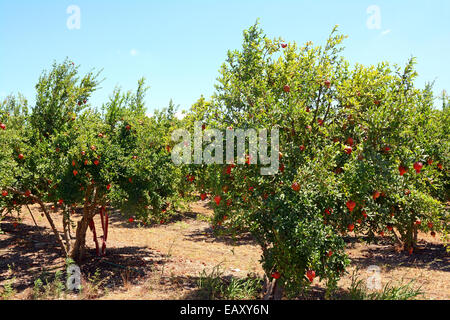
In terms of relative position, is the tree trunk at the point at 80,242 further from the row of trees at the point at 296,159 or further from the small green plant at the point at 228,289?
the small green plant at the point at 228,289

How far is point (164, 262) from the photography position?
11.5m

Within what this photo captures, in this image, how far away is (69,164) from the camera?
8.27 metres

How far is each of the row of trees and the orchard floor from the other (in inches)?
82.5

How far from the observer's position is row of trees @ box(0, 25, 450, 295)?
545 centimetres

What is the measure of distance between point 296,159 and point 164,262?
291 inches

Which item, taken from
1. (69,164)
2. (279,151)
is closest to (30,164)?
(69,164)

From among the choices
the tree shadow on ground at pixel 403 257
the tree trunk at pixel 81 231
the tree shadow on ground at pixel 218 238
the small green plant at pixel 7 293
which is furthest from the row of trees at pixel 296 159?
the tree shadow on ground at pixel 218 238

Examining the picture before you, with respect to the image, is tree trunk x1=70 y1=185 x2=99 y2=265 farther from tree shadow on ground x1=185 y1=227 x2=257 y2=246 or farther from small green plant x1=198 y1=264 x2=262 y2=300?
tree shadow on ground x1=185 y1=227 x2=257 y2=246

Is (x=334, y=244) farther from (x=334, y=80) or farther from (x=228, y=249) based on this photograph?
(x=228, y=249)

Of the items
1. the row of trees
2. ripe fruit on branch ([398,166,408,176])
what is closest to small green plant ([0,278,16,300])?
the row of trees

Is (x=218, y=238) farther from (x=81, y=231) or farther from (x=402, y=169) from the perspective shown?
(x=402, y=169)

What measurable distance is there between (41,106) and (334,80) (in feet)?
27.9

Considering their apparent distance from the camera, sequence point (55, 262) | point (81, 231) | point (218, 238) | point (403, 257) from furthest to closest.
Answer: point (218, 238) < point (403, 257) < point (55, 262) < point (81, 231)

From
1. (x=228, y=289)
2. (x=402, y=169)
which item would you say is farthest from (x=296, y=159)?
(x=228, y=289)
